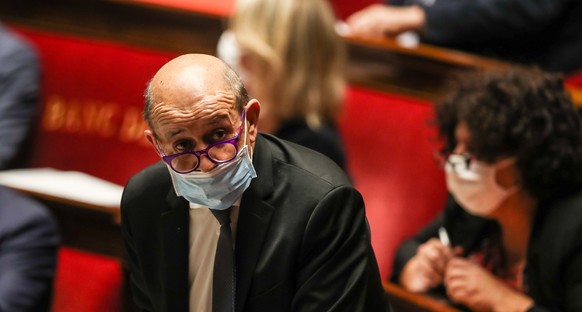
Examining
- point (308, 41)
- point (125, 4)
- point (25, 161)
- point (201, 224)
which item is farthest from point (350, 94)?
point (201, 224)

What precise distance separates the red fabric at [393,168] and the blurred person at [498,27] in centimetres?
13

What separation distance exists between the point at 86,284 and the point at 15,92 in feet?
1.94

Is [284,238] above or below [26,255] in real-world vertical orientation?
above

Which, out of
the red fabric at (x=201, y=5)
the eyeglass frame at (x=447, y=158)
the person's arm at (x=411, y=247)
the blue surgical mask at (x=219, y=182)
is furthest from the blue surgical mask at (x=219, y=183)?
the red fabric at (x=201, y=5)

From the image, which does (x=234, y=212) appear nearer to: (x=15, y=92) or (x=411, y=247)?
(x=411, y=247)

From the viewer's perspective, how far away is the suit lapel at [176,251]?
790 mm

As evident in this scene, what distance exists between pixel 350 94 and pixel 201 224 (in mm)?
940

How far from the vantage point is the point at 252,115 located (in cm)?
74

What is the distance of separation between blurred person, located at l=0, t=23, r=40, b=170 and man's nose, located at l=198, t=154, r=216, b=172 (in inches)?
38.1

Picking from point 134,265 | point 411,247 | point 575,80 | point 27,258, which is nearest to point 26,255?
point 27,258

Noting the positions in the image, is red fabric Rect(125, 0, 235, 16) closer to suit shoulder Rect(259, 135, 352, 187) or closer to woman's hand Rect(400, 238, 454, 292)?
woman's hand Rect(400, 238, 454, 292)

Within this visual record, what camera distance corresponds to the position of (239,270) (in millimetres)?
764

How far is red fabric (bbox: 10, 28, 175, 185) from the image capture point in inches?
70.8

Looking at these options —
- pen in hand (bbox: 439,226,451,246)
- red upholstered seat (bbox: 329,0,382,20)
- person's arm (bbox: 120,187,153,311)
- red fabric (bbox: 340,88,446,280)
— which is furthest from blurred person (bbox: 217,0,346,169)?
person's arm (bbox: 120,187,153,311)
